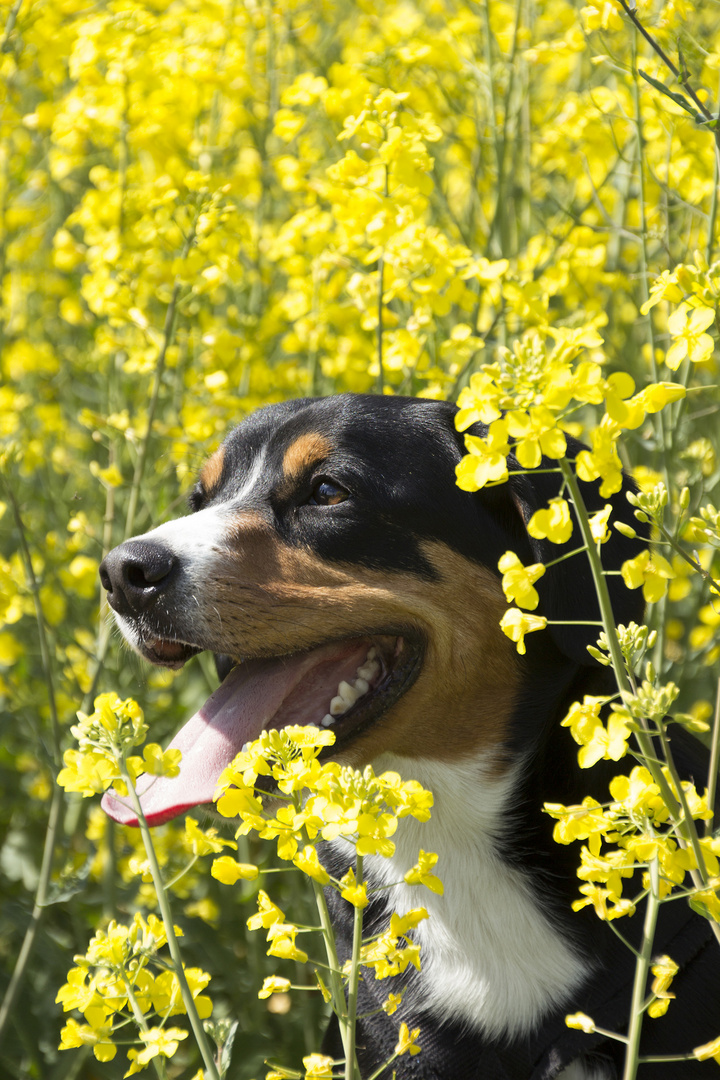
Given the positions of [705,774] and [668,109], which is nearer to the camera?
[705,774]

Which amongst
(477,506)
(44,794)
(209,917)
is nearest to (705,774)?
(477,506)

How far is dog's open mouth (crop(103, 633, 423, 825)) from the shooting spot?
244cm

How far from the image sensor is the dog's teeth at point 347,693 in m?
2.47

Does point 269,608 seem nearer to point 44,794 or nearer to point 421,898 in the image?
point 421,898

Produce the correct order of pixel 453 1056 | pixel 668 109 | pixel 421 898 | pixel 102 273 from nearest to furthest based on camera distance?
pixel 453 1056, pixel 421 898, pixel 668 109, pixel 102 273

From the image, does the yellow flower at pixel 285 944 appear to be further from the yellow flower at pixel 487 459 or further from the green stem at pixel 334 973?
the yellow flower at pixel 487 459

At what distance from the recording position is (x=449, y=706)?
2512mm

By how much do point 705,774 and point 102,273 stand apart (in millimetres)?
2480

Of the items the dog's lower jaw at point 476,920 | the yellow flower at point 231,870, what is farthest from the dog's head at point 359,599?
the yellow flower at point 231,870

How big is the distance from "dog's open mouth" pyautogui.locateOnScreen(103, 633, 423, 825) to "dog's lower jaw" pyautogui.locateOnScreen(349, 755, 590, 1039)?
21cm

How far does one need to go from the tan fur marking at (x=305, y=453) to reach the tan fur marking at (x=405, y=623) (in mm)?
218

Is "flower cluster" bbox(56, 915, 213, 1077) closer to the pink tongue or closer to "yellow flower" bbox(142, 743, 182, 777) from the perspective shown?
"yellow flower" bbox(142, 743, 182, 777)

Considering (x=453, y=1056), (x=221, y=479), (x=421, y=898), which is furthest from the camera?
(x=221, y=479)

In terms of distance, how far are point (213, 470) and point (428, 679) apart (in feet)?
3.24
